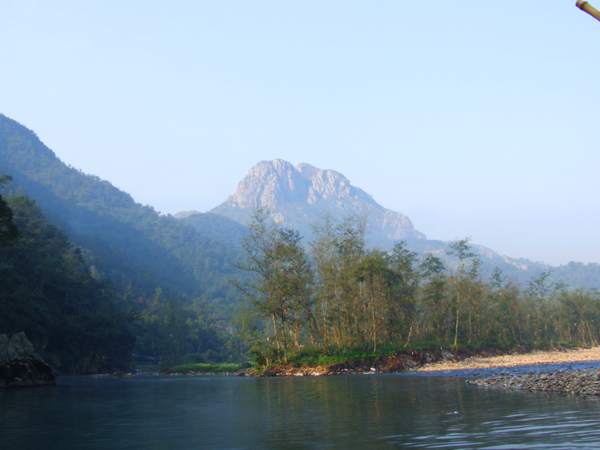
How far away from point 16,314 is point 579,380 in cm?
4708

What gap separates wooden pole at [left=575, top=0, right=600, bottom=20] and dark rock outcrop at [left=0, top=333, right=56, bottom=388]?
113 feet

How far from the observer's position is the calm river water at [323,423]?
9594 millimetres

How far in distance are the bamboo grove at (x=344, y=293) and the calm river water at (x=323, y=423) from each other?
24185 millimetres

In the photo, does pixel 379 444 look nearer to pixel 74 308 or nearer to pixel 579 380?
pixel 579 380

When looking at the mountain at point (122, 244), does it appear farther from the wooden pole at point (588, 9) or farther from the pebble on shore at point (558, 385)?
the wooden pole at point (588, 9)

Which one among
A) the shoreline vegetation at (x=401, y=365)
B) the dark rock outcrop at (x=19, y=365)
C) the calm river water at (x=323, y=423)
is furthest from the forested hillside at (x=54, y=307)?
the calm river water at (x=323, y=423)

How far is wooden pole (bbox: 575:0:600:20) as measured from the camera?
407cm

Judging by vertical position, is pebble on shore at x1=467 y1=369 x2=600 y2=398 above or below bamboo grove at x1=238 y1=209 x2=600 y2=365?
below

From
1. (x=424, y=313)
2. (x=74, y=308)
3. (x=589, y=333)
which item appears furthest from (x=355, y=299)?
(x=589, y=333)

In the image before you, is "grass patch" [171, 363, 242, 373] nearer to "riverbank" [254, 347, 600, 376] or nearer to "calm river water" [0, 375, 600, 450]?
"riverbank" [254, 347, 600, 376]

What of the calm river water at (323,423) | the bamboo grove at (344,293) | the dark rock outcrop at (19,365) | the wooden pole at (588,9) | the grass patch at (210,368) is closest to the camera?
the wooden pole at (588,9)

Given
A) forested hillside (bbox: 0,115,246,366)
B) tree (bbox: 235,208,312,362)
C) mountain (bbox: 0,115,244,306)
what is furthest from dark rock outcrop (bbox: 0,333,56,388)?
mountain (bbox: 0,115,244,306)

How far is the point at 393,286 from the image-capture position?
47656mm

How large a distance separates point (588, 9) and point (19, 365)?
3611cm
